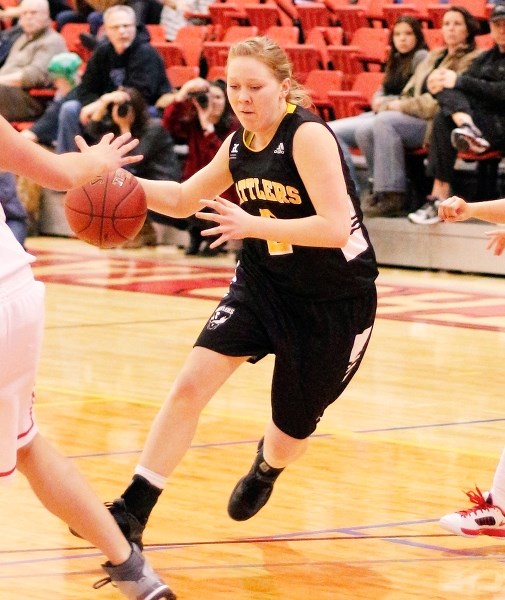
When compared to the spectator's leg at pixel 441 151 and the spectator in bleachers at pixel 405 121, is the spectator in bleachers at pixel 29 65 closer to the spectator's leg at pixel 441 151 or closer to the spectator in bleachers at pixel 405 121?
the spectator in bleachers at pixel 405 121

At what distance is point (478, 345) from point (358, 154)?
14.1 ft

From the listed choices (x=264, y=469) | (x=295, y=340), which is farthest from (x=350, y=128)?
Result: (x=295, y=340)

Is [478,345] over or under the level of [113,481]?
under

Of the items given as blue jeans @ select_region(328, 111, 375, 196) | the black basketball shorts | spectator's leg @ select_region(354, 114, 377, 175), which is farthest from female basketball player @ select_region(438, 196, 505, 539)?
blue jeans @ select_region(328, 111, 375, 196)

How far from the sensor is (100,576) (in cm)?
406

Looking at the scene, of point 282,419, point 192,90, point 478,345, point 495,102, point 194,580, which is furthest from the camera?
point 192,90

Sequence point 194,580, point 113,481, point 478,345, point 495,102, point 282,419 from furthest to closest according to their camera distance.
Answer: point 495,102 < point 478,345 < point 113,481 < point 282,419 < point 194,580

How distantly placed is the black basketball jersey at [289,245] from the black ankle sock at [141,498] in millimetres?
737

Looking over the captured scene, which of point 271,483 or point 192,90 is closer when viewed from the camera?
point 271,483

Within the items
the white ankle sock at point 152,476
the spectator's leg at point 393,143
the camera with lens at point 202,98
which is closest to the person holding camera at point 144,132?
the camera with lens at point 202,98

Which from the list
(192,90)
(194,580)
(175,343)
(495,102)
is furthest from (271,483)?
(192,90)

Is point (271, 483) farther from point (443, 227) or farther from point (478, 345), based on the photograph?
point (443, 227)

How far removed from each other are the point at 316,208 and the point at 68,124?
9300 millimetres

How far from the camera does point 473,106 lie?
10.8 m
